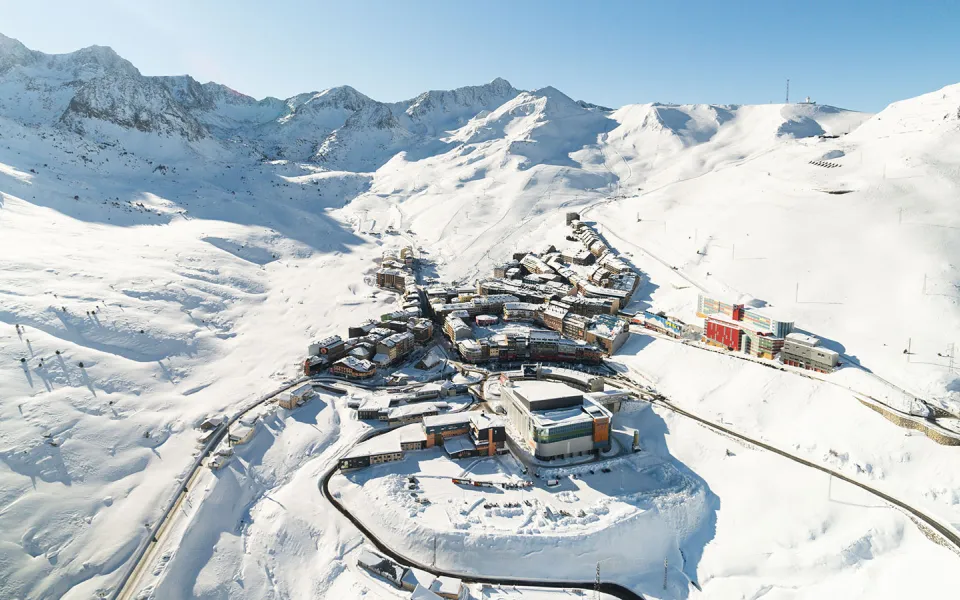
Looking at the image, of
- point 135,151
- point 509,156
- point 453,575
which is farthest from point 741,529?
point 135,151

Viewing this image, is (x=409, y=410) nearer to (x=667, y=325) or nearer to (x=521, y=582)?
(x=521, y=582)

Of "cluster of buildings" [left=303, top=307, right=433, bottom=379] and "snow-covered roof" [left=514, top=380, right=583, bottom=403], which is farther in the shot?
"cluster of buildings" [left=303, top=307, right=433, bottom=379]

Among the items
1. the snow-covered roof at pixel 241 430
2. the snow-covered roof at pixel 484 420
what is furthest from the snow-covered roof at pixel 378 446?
the snow-covered roof at pixel 241 430

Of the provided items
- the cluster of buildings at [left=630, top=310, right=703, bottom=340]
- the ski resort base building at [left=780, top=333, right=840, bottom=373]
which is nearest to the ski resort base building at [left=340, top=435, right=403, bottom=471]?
the cluster of buildings at [left=630, top=310, right=703, bottom=340]

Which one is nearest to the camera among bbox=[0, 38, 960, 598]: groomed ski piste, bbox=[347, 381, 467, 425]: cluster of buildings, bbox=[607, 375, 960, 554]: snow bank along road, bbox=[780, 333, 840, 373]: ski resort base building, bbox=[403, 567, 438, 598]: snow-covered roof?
bbox=[403, 567, 438, 598]: snow-covered roof

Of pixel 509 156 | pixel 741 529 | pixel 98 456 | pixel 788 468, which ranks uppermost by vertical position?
pixel 509 156

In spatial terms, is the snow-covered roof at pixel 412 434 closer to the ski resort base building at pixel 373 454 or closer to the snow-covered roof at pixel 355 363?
the ski resort base building at pixel 373 454

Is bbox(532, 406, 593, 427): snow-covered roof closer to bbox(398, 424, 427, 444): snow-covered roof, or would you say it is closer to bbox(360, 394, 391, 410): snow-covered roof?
bbox(398, 424, 427, 444): snow-covered roof

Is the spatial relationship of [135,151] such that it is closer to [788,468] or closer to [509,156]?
[509,156]
